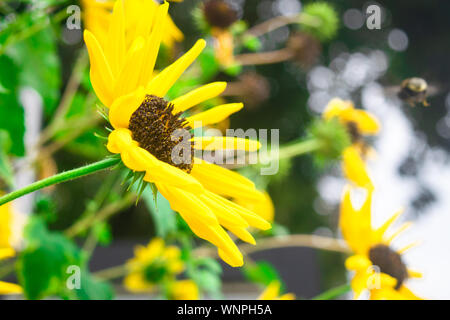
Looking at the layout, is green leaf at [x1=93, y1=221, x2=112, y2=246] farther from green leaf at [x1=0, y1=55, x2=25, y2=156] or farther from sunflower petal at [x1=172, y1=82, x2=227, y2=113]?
sunflower petal at [x1=172, y1=82, x2=227, y2=113]

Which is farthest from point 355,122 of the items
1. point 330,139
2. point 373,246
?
point 373,246

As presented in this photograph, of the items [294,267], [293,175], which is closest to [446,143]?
[293,175]

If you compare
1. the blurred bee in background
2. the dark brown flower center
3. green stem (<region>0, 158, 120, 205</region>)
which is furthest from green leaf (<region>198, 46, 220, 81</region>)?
green stem (<region>0, 158, 120, 205</region>)

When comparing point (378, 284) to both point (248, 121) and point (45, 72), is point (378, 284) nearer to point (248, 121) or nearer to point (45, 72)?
point (45, 72)

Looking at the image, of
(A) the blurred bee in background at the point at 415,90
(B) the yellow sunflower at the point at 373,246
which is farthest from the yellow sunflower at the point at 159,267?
(A) the blurred bee in background at the point at 415,90

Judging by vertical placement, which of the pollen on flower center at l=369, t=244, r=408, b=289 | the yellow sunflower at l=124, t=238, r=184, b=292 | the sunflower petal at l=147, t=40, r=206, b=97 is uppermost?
the sunflower petal at l=147, t=40, r=206, b=97

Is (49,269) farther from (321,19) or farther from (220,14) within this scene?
(321,19)

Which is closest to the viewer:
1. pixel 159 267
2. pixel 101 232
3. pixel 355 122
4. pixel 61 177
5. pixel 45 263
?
pixel 61 177
